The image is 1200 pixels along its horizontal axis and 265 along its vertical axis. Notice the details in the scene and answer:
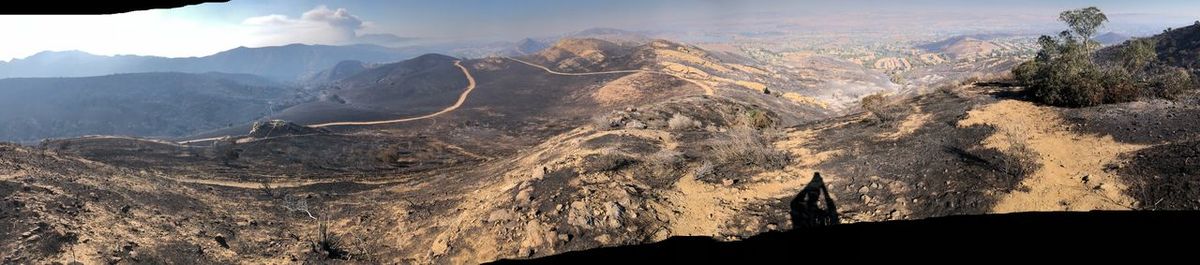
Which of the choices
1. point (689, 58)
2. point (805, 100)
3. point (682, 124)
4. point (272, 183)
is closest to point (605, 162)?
point (682, 124)

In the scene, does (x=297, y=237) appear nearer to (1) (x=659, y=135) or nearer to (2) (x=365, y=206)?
(2) (x=365, y=206)

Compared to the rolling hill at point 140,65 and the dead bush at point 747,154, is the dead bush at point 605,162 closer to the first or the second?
the dead bush at point 747,154

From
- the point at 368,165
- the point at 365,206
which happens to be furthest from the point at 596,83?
the point at 365,206

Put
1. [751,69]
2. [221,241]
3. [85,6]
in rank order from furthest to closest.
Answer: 1. [751,69]
2. [221,241]
3. [85,6]

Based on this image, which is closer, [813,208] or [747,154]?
[813,208]

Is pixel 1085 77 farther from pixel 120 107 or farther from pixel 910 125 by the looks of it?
pixel 120 107

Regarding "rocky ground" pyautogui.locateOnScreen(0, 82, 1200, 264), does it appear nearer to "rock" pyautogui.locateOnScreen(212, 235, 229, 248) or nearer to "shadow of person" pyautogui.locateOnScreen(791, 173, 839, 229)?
"rock" pyautogui.locateOnScreen(212, 235, 229, 248)
